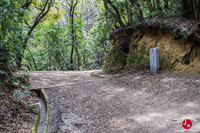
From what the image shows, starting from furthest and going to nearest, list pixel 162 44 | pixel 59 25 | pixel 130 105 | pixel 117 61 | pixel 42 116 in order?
1. pixel 59 25
2. pixel 117 61
3. pixel 162 44
4. pixel 130 105
5. pixel 42 116

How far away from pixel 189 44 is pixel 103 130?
575cm

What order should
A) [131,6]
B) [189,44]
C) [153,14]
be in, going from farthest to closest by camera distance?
1. [131,6]
2. [153,14]
3. [189,44]

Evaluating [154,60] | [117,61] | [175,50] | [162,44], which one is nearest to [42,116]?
[154,60]

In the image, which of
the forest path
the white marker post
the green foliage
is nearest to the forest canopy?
the green foliage

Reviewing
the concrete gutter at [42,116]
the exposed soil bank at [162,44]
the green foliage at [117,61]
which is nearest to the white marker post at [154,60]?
the exposed soil bank at [162,44]

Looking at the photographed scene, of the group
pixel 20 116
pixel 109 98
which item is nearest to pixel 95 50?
pixel 109 98

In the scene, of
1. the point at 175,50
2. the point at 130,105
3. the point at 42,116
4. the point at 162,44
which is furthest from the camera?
the point at 162,44

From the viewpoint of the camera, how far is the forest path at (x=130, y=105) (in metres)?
3.40

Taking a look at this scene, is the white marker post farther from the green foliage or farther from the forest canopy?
the green foliage

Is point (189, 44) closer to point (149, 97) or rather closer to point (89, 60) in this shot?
point (149, 97)

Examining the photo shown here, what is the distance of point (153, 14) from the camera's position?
894 centimetres

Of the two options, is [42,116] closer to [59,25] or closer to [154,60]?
[154,60]

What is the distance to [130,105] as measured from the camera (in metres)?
4.66

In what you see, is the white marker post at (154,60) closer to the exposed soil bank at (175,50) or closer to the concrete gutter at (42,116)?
the exposed soil bank at (175,50)
